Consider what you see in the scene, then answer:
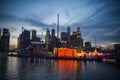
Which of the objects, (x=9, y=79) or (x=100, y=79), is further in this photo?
(x=100, y=79)

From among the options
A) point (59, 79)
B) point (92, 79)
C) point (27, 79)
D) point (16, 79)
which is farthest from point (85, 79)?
point (16, 79)

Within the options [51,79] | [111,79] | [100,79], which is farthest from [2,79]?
[111,79]

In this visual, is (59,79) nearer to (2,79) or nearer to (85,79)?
(85,79)

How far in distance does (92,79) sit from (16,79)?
14.8 m

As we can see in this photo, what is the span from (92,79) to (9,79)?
16.1m

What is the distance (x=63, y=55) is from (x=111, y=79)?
106m

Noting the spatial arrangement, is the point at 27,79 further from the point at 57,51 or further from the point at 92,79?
the point at 57,51

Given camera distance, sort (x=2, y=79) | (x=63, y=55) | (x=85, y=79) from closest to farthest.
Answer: (x=2, y=79), (x=85, y=79), (x=63, y=55)

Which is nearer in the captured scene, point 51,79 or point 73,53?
point 51,79

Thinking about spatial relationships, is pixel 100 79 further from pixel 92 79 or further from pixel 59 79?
pixel 59 79

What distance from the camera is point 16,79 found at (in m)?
30.3

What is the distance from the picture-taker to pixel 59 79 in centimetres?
3139

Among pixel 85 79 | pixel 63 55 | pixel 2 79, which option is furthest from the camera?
pixel 63 55

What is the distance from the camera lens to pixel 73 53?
14150 cm
